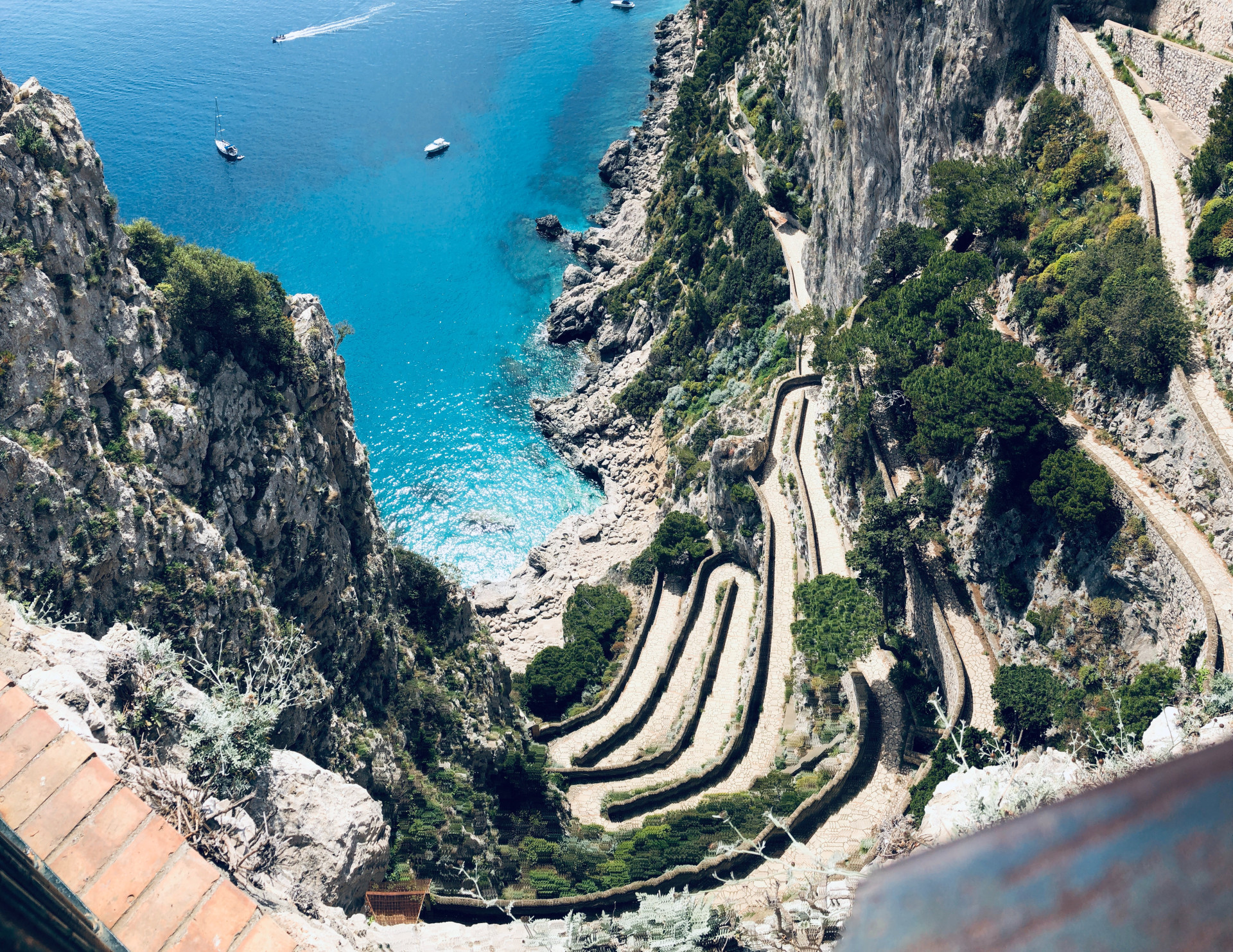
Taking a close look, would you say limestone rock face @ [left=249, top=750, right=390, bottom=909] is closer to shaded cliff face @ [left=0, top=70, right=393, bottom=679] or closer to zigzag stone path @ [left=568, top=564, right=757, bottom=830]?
shaded cliff face @ [left=0, top=70, right=393, bottom=679]

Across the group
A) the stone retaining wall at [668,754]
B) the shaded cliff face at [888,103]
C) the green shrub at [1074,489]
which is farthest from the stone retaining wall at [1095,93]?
the stone retaining wall at [668,754]

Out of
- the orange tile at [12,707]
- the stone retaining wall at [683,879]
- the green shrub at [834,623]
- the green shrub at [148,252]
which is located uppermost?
the green shrub at [834,623]

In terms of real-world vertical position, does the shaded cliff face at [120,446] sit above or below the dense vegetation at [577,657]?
below

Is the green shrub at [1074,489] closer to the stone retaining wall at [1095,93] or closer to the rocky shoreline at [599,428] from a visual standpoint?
the stone retaining wall at [1095,93]

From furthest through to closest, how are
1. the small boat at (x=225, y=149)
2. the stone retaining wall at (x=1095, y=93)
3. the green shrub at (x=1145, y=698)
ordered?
the small boat at (x=225, y=149) → the stone retaining wall at (x=1095, y=93) → the green shrub at (x=1145, y=698)

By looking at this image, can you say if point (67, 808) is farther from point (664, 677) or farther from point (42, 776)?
point (664, 677)

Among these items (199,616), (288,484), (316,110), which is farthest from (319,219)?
(199,616)

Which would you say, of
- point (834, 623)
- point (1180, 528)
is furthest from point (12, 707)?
point (1180, 528)

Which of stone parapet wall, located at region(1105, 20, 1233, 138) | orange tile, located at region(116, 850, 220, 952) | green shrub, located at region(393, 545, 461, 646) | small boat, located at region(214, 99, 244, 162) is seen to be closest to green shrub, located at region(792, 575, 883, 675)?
green shrub, located at region(393, 545, 461, 646)
